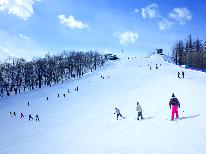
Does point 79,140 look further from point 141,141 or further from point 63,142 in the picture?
point 141,141

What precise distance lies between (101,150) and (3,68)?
105 meters

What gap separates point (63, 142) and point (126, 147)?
19.4 ft

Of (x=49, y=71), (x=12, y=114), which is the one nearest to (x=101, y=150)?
(x=12, y=114)

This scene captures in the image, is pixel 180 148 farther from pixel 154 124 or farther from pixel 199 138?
pixel 154 124

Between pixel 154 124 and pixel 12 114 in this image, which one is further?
pixel 12 114

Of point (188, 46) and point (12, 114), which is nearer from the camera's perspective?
point (12, 114)

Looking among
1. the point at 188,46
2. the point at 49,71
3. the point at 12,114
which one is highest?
the point at 188,46

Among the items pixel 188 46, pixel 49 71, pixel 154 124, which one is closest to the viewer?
pixel 154 124

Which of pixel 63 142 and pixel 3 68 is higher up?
pixel 3 68

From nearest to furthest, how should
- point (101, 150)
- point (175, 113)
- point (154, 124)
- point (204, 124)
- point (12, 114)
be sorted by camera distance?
point (101, 150)
point (204, 124)
point (154, 124)
point (175, 113)
point (12, 114)

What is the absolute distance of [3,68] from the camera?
11325cm

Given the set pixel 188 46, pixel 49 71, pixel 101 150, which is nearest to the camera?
pixel 101 150

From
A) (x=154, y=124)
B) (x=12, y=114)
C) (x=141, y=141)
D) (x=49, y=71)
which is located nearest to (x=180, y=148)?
(x=141, y=141)

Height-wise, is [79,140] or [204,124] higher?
[204,124]
